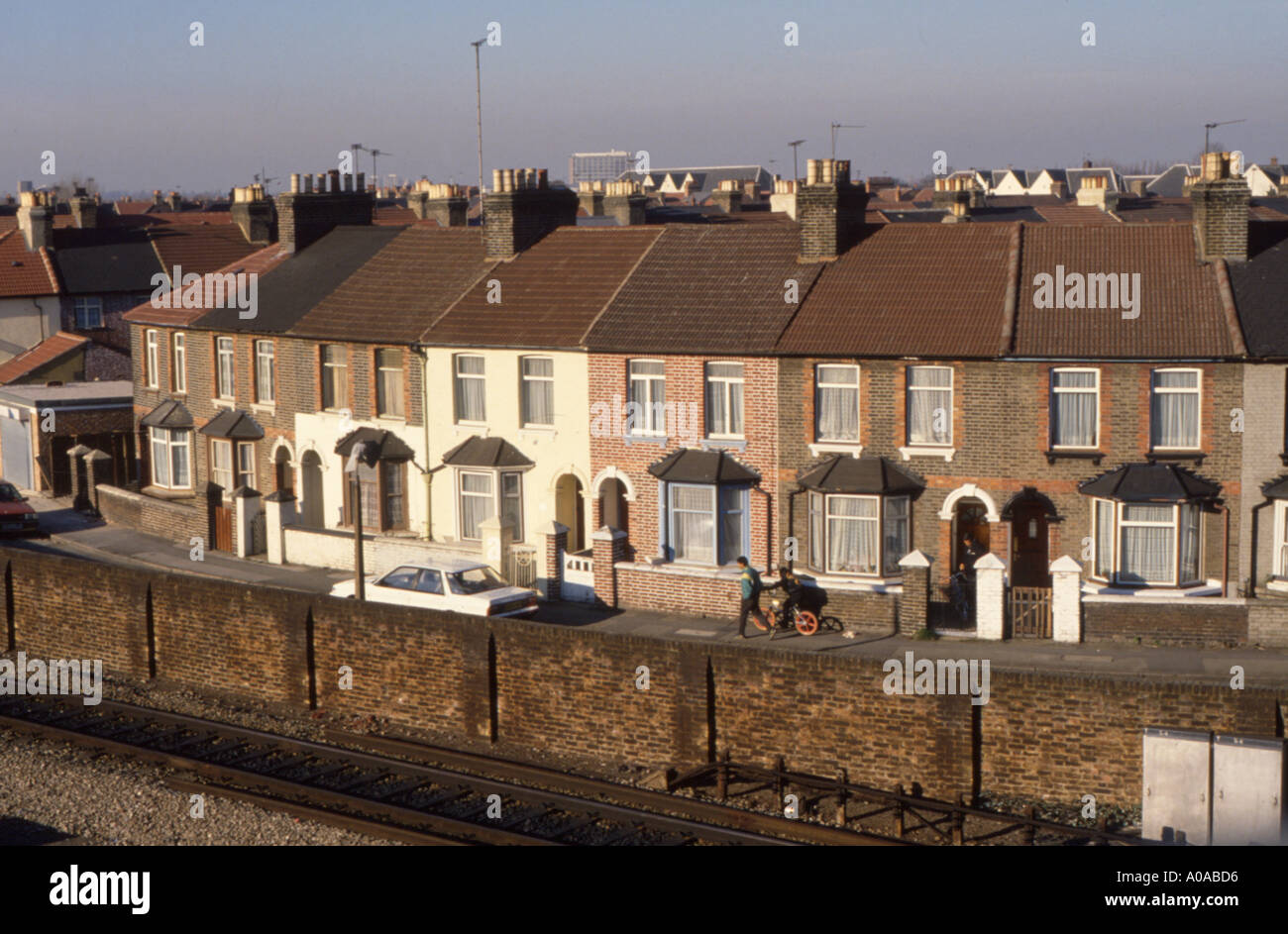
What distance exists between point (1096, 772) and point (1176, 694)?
1407 millimetres

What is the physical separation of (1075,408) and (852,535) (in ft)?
16.0

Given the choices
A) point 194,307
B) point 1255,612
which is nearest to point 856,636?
point 1255,612

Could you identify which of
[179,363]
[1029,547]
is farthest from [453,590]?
[179,363]

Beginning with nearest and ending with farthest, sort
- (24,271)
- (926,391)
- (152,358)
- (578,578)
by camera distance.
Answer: (926,391)
(578,578)
(152,358)
(24,271)

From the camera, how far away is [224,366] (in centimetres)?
4225

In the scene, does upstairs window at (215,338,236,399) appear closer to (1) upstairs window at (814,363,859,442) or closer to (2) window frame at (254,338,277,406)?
(2) window frame at (254,338,277,406)

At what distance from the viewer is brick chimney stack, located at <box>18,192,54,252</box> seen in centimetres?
5716

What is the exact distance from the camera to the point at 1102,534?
29.6 m

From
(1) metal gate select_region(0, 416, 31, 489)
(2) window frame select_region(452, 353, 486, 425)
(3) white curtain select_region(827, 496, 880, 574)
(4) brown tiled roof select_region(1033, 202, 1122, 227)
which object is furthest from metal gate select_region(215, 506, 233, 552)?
(4) brown tiled roof select_region(1033, 202, 1122, 227)

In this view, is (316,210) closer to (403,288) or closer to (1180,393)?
(403,288)

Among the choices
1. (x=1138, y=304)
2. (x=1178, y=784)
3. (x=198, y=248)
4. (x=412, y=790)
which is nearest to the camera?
(x=1178, y=784)

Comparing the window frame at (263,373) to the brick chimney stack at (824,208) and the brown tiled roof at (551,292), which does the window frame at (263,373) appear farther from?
the brick chimney stack at (824,208)
